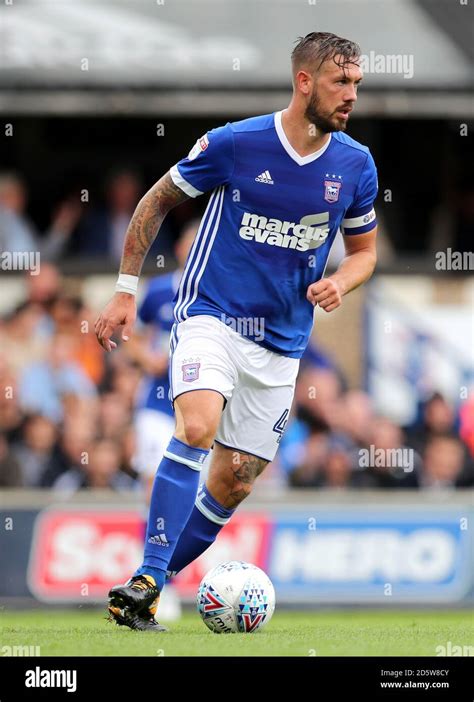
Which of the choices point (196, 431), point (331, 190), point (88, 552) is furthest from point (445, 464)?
point (196, 431)

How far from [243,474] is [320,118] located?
1936 millimetres

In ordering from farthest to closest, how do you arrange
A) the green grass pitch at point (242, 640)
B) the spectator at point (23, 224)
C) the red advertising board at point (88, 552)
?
the spectator at point (23, 224) < the red advertising board at point (88, 552) < the green grass pitch at point (242, 640)

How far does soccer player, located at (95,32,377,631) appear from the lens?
24.7ft

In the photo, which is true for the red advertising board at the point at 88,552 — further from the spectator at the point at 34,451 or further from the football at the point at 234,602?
the football at the point at 234,602

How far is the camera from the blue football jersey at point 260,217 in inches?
307

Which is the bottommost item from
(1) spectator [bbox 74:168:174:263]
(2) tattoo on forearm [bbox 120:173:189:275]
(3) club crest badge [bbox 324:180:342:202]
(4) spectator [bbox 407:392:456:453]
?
(4) spectator [bbox 407:392:456:453]

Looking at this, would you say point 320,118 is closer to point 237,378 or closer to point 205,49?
point 237,378

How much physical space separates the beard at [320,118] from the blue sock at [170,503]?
5.78 feet

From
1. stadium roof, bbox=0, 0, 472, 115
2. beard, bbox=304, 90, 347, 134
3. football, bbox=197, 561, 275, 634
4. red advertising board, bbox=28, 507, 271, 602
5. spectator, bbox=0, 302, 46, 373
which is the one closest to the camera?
beard, bbox=304, 90, 347, 134

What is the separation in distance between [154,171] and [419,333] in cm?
448

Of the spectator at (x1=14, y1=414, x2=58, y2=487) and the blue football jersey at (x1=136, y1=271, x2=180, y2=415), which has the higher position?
the blue football jersey at (x1=136, y1=271, x2=180, y2=415)

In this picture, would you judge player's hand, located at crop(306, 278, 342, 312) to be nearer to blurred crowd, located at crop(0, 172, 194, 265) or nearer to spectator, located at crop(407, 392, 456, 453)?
spectator, located at crop(407, 392, 456, 453)

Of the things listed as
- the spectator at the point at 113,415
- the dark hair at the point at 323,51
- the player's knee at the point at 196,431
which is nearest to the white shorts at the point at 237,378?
the player's knee at the point at 196,431

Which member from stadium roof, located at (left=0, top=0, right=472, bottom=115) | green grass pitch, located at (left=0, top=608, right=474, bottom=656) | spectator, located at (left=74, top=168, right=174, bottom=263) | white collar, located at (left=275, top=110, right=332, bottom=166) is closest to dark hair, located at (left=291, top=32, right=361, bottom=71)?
white collar, located at (left=275, top=110, right=332, bottom=166)
